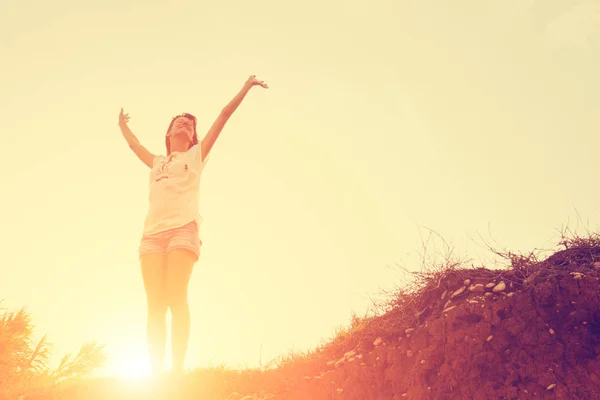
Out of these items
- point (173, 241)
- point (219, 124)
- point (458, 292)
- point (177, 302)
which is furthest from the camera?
point (458, 292)

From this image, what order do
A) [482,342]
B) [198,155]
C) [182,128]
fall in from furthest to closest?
[182,128] → [198,155] → [482,342]

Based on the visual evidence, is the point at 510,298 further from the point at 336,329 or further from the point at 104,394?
the point at 104,394

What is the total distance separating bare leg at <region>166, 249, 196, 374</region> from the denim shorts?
0.06 metres

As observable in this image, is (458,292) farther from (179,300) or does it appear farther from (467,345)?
(179,300)

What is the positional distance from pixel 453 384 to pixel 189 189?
277cm

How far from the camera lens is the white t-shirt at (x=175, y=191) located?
404 cm

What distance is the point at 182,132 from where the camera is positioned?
15.5 feet

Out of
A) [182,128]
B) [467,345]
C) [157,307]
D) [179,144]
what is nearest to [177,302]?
[157,307]

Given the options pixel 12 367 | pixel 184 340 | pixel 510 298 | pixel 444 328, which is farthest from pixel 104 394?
pixel 12 367

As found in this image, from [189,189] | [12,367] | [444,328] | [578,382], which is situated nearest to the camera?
[578,382]

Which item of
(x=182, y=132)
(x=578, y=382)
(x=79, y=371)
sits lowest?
(x=578, y=382)

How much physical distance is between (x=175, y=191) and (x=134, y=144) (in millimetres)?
1277

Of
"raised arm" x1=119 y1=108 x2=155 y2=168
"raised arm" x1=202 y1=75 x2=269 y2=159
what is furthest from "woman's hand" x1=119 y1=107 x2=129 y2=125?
"raised arm" x1=202 y1=75 x2=269 y2=159

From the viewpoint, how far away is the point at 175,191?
417cm
